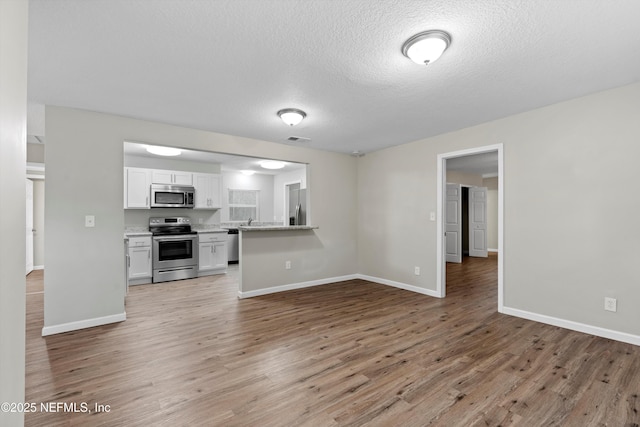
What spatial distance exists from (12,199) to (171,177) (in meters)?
5.46

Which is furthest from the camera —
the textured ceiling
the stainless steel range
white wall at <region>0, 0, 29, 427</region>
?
the stainless steel range

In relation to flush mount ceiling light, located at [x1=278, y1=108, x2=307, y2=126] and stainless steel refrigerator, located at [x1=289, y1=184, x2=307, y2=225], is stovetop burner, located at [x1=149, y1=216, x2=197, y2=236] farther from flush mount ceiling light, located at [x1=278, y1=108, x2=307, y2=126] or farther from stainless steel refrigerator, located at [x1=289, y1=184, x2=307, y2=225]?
flush mount ceiling light, located at [x1=278, y1=108, x2=307, y2=126]

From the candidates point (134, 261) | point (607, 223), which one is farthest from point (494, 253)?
point (134, 261)

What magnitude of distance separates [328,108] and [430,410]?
2.89 metres

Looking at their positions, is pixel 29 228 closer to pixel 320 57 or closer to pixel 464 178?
pixel 320 57

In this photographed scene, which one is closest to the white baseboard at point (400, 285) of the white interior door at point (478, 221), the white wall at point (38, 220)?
the white interior door at point (478, 221)

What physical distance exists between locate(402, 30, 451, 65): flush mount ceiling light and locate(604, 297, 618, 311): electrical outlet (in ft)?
9.45

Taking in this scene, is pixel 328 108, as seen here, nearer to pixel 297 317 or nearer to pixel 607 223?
pixel 297 317

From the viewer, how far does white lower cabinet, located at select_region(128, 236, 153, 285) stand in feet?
17.4

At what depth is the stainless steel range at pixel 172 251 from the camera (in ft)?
18.0

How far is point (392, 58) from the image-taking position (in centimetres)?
228

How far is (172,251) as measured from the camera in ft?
18.6

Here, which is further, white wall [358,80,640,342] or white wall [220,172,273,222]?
white wall [220,172,273,222]

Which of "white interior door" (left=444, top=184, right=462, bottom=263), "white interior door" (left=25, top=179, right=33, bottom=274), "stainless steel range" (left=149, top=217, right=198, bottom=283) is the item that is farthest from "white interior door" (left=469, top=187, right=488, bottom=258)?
"white interior door" (left=25, top=179, right=33, bottom=274)
